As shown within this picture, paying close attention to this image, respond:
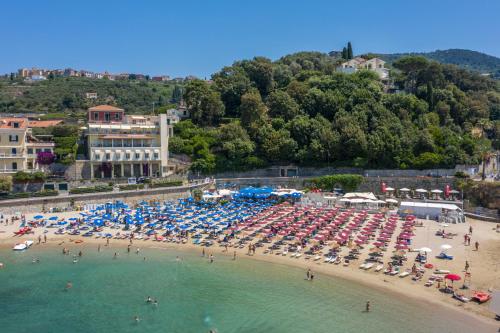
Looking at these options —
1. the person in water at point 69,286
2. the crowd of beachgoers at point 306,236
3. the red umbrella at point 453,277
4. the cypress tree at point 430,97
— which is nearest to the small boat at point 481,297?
the crowd of beachgoers at point 306,236

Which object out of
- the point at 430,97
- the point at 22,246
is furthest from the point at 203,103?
the point at 22,246

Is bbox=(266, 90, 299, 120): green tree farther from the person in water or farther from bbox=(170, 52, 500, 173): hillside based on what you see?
the person in water

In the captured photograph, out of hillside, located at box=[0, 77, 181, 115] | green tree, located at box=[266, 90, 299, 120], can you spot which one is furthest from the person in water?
hillside, located at box=[0, 77, 181, 115]

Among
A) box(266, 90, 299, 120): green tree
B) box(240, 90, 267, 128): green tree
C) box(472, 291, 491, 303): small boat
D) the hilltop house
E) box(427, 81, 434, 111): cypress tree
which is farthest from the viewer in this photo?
the hilltop house

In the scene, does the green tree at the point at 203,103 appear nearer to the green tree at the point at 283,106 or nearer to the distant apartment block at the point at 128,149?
the green tree at the point at 283,106

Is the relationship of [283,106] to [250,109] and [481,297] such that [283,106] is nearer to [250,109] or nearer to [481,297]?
[250,109]

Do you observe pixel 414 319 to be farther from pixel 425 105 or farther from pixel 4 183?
pixel 425 105
